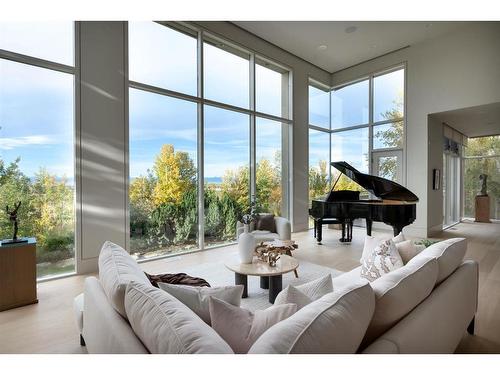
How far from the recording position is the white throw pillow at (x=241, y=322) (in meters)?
1.04

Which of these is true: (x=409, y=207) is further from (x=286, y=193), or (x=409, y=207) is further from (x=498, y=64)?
(x=498, y=64)

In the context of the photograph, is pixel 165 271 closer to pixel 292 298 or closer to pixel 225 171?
pixel 225 171

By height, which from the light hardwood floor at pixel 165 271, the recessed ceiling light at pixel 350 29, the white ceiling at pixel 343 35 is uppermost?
the white ceiling at pixel 343 35

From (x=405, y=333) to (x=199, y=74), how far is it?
16.4ft

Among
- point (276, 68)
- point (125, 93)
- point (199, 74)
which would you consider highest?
point (276, 68)

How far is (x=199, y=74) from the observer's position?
507cm

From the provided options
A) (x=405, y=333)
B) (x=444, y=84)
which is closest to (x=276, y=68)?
(x=444, y=84)

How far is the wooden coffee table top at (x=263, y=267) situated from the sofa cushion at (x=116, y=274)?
1.21m

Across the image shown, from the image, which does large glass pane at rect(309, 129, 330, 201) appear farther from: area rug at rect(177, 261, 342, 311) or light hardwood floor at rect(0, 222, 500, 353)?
area rug at rect(177, 261, 342, 311)

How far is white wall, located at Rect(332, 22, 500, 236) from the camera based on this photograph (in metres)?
5.45

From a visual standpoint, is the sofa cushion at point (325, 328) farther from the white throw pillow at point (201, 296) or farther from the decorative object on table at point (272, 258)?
the decorative object on table at point (272, 258)

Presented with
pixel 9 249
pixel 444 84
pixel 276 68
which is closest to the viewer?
pixel 9 249

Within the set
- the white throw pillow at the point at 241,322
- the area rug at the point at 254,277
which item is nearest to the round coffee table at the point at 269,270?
the area rug at the point at 254,277

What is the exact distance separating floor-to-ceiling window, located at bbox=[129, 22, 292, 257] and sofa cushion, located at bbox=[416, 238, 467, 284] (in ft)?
12.6
